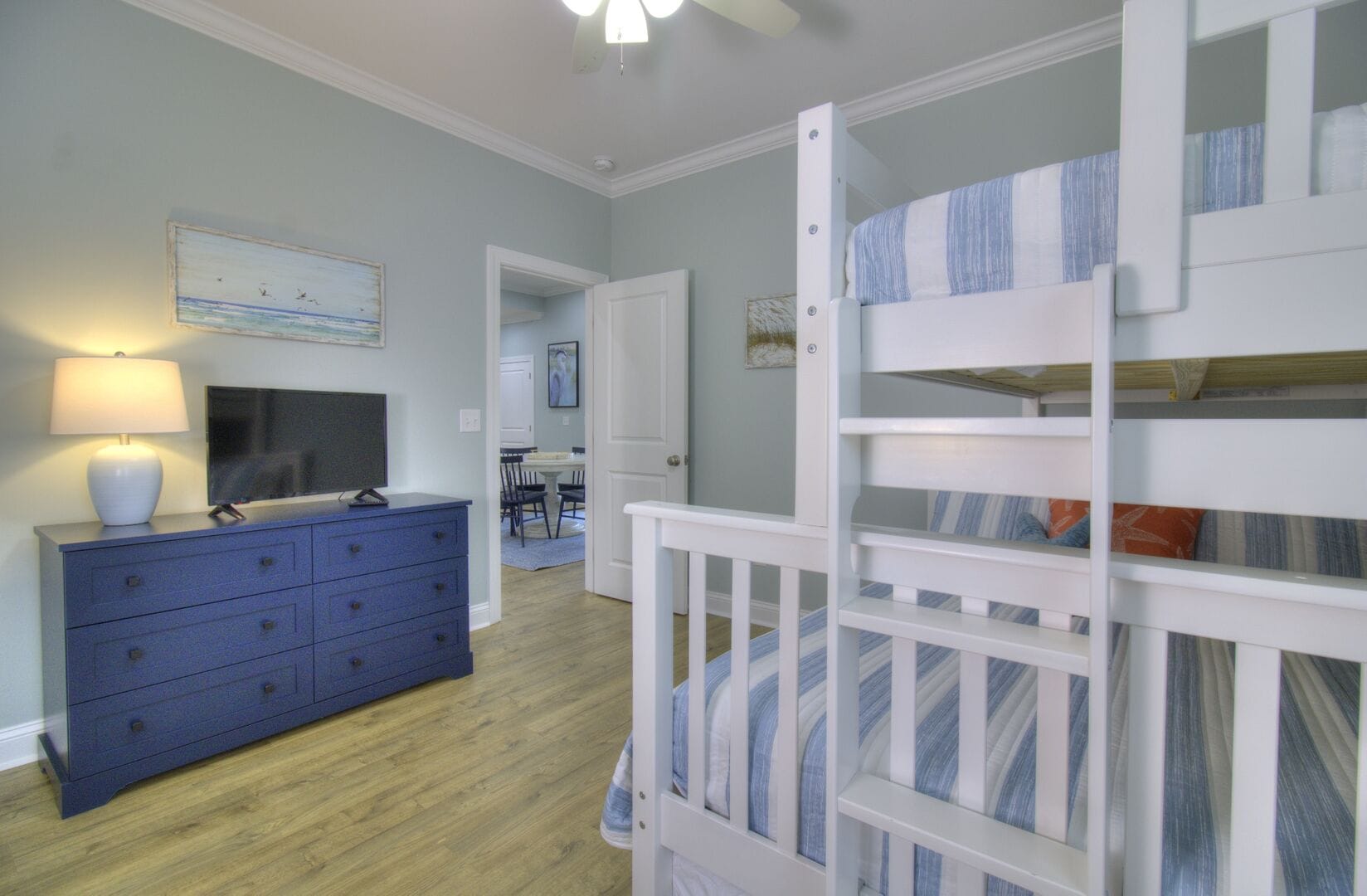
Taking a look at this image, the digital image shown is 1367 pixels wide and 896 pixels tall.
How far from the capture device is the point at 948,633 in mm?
818

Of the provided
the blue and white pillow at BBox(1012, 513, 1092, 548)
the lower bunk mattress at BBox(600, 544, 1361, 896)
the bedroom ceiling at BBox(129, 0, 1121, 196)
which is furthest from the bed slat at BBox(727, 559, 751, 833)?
the bedroom ceiling at BBox(129, 0, 1121, 196)

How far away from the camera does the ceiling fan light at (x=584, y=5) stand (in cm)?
176

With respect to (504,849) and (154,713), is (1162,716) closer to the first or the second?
(504,849)

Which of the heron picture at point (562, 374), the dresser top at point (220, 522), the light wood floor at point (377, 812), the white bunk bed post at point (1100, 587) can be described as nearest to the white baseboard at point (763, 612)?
the light wood floor at point (377, 812)

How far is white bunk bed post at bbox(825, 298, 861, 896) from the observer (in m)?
0.88

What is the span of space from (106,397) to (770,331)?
266cm

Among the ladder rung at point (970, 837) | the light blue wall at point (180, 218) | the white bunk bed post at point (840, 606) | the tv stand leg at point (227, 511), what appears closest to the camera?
the ladder rung at point (970, 837)

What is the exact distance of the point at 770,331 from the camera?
3.24 m

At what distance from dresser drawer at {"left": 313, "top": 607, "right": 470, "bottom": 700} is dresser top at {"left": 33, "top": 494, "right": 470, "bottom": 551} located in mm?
462

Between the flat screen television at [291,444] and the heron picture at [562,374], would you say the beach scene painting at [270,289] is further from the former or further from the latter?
the heron picture at [562,374]

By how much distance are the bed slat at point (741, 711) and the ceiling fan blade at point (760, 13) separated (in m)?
1.69

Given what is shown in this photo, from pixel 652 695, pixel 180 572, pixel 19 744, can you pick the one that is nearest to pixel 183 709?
pixel 180 572

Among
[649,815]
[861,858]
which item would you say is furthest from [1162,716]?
[649,815]

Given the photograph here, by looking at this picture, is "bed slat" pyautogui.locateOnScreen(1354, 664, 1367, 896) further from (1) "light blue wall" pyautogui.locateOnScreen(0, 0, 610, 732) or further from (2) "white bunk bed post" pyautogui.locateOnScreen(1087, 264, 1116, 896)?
(1) "light blue wall" pyautogui.locateOnScreen(0, 0, 610, 732)
